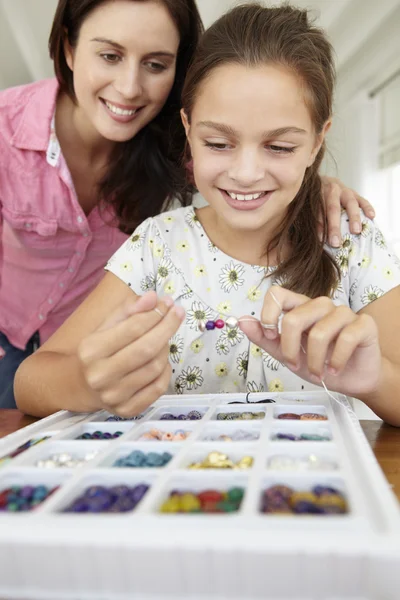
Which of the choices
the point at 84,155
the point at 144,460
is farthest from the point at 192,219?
the point at 144,460

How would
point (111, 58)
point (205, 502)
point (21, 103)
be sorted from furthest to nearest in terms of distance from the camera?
point (21, 103) → point (111, 58) → point (205, 502)

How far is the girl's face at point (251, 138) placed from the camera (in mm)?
992

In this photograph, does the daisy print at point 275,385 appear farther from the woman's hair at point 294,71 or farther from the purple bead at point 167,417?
the purple bead at point 167,417

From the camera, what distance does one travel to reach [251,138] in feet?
3.26

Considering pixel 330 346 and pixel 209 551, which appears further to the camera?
pixel 330 346

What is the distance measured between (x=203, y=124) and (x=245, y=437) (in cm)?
57

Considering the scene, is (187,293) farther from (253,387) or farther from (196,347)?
(253,387)

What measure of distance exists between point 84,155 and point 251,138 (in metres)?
0.83

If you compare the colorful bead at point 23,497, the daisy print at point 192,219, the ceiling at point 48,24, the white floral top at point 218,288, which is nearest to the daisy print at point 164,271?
the white floral top at point 218,288

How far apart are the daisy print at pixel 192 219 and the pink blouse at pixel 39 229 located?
1.31ft

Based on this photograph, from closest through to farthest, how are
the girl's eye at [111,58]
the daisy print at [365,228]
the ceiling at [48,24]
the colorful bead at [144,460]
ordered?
the colorful bead at [144,460], the daisy print at [365,228], the girl's eye at [111,58], the ceiling at [48,24]

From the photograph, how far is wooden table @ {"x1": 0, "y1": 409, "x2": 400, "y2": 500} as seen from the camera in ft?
2.28

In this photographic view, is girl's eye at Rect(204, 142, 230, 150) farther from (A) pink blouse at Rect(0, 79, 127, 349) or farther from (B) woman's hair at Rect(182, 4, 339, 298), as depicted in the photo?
(A) pink blouse at Rect(0, 79, 127, 349)

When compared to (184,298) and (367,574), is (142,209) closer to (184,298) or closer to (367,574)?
(184,298)
